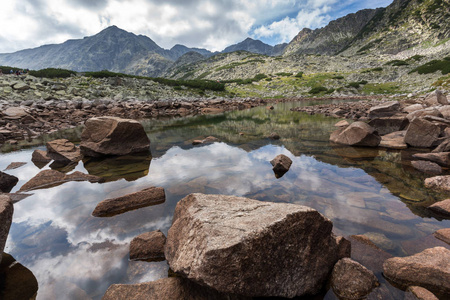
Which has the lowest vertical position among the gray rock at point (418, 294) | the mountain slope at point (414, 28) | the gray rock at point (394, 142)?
the gray rock at point (394, 142)

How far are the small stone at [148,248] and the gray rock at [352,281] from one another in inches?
126

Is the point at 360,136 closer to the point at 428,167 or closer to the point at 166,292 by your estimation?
the point at 428,167

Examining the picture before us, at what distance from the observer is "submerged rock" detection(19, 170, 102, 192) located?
7757 millimetres

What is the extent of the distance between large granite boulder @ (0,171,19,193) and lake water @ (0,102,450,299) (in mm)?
258

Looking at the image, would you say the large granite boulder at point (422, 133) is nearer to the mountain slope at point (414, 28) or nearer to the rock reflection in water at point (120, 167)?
the rock reflection in water at point (120, 167)

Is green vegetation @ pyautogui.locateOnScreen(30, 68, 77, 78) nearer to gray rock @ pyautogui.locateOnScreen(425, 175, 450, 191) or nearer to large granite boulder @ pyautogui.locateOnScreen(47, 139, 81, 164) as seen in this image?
large granite boulder @ pyautogui.locateOnScreen(47, 139, 81, 164)

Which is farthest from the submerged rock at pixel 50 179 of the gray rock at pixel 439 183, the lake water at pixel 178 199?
the gray rock at pixel 439 183

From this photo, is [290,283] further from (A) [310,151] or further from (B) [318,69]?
(B) [318,69]

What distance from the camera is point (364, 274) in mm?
3293

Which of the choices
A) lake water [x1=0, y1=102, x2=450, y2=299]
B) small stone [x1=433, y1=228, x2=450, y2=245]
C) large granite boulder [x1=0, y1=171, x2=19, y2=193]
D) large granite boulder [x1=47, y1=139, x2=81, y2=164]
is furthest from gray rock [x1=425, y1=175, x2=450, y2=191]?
large granite boulder [x1=47, y1=139, x2=81, y2=164]

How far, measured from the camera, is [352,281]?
10.7 ft

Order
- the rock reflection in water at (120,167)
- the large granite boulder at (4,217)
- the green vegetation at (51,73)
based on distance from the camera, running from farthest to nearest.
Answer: the green vegetation at (51,73) < the rock reflection in water at (120,167) < the large granite boulder at (4,217)

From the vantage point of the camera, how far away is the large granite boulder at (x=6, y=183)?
7.62m

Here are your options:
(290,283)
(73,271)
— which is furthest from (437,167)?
(73,271)
